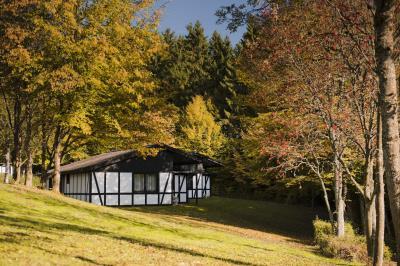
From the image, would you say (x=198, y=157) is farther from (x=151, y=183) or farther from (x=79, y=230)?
(x=79, y=230)

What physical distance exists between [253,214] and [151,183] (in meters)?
Result: 8.89

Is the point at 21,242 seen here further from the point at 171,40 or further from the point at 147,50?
the point at 171,40

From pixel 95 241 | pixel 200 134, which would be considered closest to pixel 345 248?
pixel 95 241

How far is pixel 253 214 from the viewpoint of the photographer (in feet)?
124

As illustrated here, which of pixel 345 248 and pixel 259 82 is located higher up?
pixel 259 82

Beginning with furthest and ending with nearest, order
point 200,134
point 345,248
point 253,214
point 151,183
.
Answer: point 200,134, point 253,214, point 151,183, point 345,248

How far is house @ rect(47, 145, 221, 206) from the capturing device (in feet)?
115

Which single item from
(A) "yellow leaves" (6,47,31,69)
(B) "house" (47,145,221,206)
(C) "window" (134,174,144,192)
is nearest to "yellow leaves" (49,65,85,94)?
(A) "yellow leaves" (6,47,31,69)

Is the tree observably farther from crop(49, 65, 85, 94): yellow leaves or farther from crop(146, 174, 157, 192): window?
crop(49, 65, 85, 94): yellow leaves

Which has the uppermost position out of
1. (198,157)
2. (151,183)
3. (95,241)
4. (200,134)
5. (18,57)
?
(18,57)

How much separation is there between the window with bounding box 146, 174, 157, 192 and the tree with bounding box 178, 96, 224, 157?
1405cm

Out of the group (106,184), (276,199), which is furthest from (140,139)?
(276,199)

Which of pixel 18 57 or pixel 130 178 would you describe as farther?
pixel 130 178

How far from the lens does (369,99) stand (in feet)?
43.2
